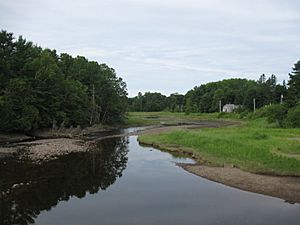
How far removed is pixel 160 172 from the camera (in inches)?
1083

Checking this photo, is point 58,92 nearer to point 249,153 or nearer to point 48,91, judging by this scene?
point 48,91

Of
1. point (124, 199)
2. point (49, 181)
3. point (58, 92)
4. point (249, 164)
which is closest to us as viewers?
point (124, 199)

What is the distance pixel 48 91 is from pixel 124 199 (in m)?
44.4

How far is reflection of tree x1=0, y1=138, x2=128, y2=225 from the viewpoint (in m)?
18.0

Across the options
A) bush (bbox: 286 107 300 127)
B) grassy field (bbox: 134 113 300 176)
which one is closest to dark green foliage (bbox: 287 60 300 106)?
bush (bbox: 286 107 300 127)

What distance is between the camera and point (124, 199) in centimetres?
1984

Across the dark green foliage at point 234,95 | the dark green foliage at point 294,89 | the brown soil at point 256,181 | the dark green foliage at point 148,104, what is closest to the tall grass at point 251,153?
the brown soil at point 256,181

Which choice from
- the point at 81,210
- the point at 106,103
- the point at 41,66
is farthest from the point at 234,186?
the point at 106,103

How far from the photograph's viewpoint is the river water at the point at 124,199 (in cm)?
1641

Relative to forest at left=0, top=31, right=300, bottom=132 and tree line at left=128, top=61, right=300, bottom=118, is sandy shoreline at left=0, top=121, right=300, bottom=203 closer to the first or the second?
forest at left=0, top=31, right=300, bottom=132

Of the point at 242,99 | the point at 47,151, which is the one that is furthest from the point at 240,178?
the point at 242,99

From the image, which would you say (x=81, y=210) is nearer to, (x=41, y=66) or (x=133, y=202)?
(x=133, y=202)

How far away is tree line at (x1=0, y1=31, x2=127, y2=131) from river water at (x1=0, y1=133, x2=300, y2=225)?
882 inches

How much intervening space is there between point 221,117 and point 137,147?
72.7 m
